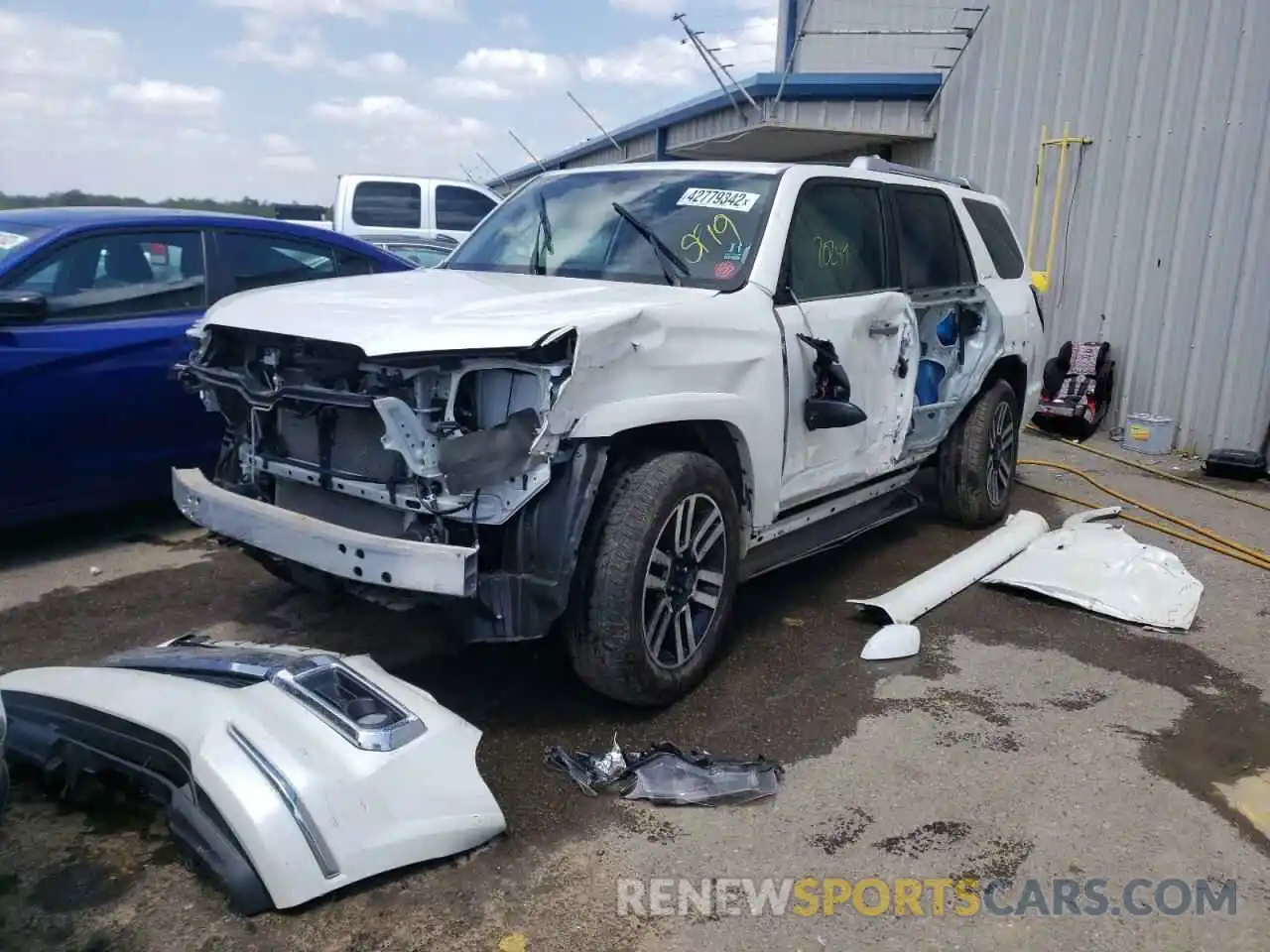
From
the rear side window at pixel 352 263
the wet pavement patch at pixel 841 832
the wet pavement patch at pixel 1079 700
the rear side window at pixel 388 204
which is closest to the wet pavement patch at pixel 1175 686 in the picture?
the wet pavement patch at pixel 1079 700

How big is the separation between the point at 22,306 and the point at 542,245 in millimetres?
2298

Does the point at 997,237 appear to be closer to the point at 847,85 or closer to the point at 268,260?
the point at 268,260

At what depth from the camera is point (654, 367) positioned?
10.8 ft

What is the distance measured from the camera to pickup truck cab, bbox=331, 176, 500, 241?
39.8 feet

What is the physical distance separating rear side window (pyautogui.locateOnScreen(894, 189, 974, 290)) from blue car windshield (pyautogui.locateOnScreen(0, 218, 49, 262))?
4.14 m

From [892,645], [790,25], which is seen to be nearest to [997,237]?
[892,645]

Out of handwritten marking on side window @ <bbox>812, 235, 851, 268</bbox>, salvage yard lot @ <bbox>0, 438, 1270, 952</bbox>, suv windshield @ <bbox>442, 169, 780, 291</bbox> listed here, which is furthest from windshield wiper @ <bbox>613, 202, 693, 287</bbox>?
salvage yard lot @ <bbox>0, 438, 1270, 952</bbox>

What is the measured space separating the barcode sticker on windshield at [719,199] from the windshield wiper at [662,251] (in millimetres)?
268

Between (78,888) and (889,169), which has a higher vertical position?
(889,169)

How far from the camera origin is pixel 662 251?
13.0ft

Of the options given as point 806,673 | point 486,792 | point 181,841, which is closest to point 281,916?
point 181,841

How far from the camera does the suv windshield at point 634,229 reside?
156 inches

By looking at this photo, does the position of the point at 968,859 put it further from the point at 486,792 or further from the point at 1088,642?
the point at 1088,642

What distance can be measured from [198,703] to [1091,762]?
278cm
